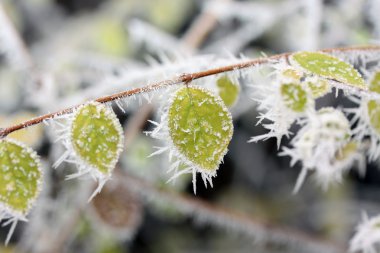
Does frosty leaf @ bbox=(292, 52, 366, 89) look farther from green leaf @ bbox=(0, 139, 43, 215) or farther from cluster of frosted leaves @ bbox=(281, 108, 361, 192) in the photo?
green leaf @ bbox=(0, 139, 43, 215)

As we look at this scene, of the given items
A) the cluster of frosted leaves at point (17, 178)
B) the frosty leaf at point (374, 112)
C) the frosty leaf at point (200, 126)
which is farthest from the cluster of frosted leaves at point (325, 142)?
the cluster of frosted leaves at point (17, 178)

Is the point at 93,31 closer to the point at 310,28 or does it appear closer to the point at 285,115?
the point at 310,28

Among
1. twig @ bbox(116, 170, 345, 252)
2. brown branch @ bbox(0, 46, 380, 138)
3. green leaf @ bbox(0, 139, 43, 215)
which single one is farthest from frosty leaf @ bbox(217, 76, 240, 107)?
twig @ bbox(116, 170, 345, 252)

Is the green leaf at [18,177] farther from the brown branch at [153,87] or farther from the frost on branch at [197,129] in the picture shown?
the frost on branch at [197,129]

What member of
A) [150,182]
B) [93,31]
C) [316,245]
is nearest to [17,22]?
[93,31]

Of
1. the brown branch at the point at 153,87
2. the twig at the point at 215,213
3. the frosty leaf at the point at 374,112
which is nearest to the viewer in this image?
the brown branch at the point at 153,87

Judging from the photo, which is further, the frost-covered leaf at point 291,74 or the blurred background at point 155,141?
the blurred background at point 155,141

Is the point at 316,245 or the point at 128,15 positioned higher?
the point at 128,15

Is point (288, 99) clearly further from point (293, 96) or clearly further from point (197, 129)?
point (197, 129)
